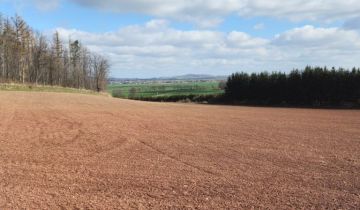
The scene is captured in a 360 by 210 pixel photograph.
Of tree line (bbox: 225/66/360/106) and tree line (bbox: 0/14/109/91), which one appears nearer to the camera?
tree line (bbox: 225/66/360/106)

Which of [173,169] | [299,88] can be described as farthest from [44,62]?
[173,169]

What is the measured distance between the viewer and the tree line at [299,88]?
5053cm

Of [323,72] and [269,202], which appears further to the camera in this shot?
[323,72]

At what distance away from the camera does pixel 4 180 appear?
9008mm

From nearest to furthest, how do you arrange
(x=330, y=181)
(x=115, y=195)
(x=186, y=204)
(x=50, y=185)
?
1. (x=186, y=204)
2. (x=115, y=195)
3. (x=50, y=185)
4. (x=330, y=181)

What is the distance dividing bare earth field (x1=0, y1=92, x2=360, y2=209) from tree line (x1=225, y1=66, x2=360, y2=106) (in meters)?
34.2

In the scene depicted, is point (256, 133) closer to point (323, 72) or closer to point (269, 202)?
point (269, 202)

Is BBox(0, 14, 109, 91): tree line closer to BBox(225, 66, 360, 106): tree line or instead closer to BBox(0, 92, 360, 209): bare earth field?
BBox(225, 66, 360, 106): tree line

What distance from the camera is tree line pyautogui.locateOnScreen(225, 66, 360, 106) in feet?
166

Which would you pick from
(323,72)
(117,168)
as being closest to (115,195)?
(117,168)

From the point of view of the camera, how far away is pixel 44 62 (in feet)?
271

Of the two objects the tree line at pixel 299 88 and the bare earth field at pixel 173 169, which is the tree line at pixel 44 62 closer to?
the tree line at pixel 299 88

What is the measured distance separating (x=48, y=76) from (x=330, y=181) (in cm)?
8172

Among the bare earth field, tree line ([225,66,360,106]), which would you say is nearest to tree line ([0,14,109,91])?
tree line ([225,66,360,106])
